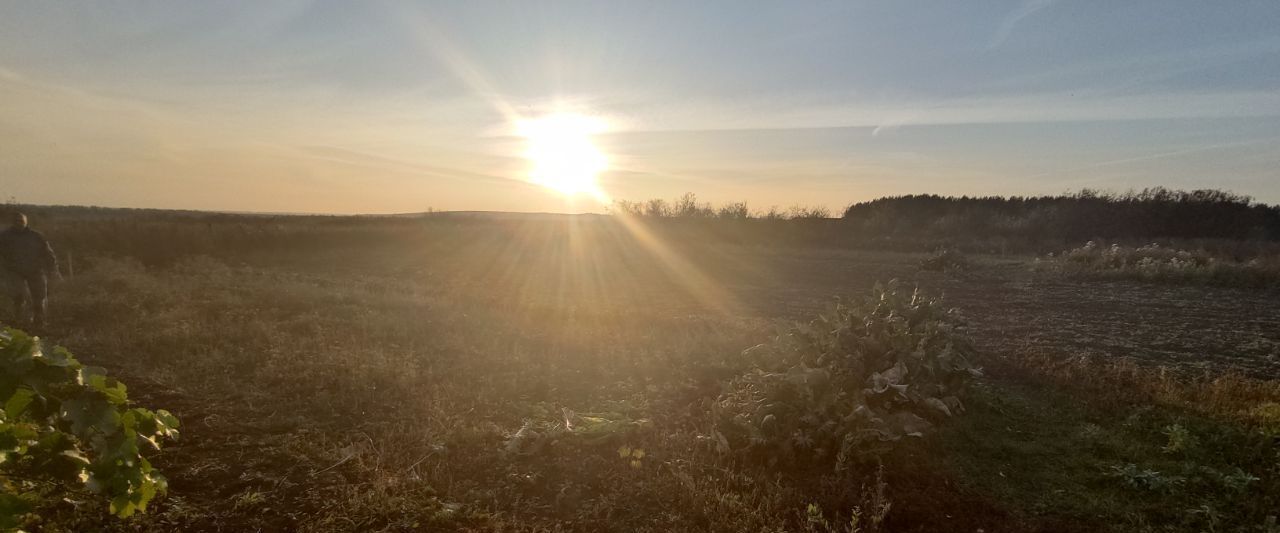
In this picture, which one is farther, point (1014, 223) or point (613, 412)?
point (1014, 223)

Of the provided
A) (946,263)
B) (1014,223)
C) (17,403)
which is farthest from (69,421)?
(1014,223)

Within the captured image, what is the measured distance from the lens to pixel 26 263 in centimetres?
876

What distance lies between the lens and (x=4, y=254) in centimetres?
866

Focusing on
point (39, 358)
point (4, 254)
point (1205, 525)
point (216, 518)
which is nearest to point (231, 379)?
point (216, 518)

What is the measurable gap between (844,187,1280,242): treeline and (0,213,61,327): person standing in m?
42.0

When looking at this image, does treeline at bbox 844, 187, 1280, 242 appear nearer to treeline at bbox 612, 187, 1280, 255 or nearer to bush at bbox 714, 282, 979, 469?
treeline at bbox 612, 187, 1280, 255

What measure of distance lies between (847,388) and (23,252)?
1193 centimetres

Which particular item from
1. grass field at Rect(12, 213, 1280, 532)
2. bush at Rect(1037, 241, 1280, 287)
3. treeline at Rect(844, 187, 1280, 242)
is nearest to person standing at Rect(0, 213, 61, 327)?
grass field at Rect(12, 213, 1280, 532)

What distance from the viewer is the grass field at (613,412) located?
447 cm

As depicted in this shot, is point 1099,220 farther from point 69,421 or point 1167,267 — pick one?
point 69,421

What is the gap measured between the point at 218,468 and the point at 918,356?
6.91 m

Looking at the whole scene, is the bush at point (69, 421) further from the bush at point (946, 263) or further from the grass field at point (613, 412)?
the bush at point (946, 263)

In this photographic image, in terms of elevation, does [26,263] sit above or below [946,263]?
above

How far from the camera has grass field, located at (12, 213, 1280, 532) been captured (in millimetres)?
4473
